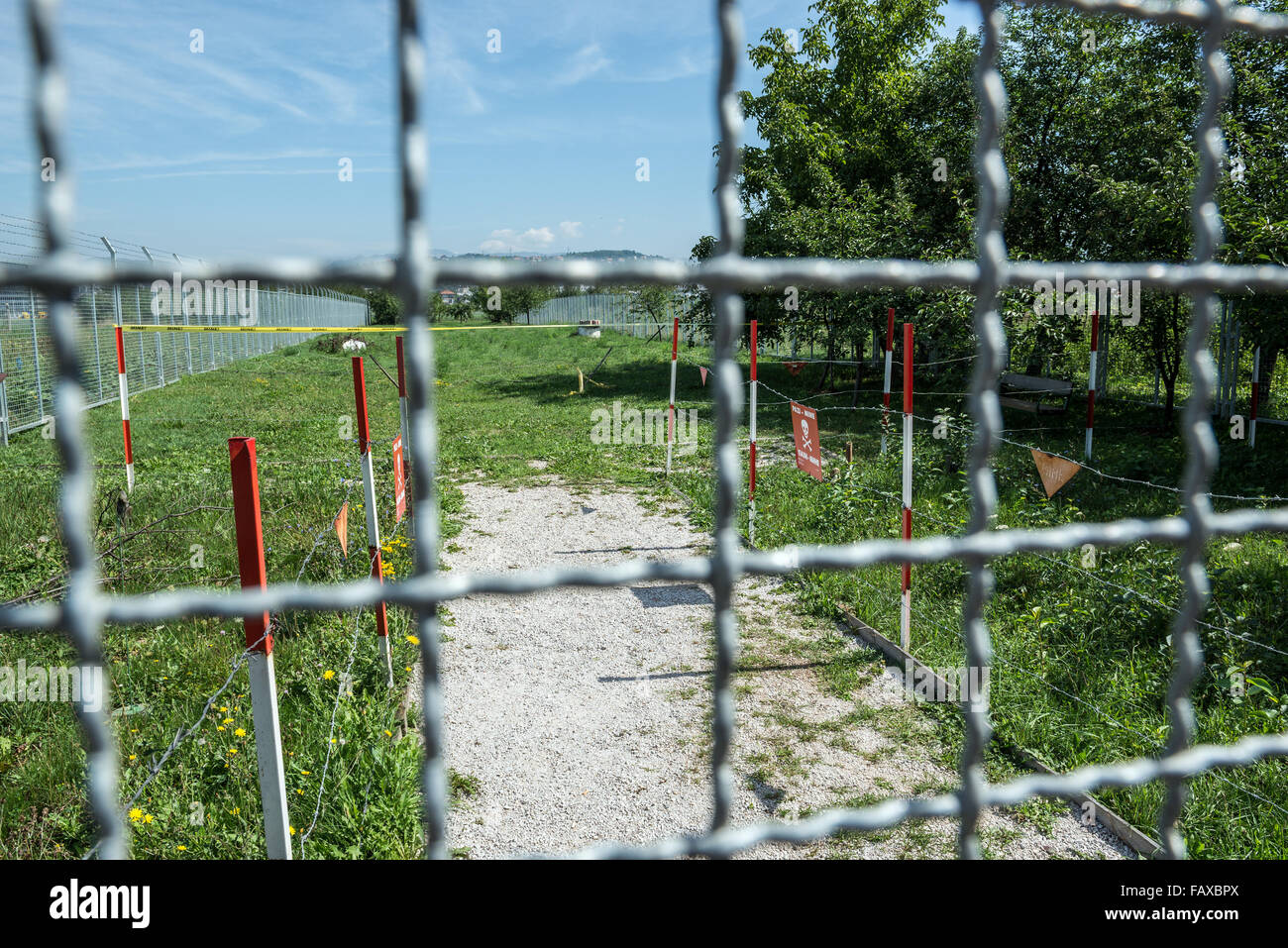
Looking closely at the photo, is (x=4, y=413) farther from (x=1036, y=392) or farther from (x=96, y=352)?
(x=1036, y=392)

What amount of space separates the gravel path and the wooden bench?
25.6 ft

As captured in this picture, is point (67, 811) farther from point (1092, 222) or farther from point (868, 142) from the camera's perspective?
point (868, 142)

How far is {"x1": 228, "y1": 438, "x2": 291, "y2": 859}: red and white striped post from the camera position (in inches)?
80.7

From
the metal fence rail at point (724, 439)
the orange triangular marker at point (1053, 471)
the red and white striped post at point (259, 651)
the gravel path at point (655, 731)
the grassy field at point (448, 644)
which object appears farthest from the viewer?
the orange triangular marker at point (1053, 471)

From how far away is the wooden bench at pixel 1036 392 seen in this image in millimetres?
12352

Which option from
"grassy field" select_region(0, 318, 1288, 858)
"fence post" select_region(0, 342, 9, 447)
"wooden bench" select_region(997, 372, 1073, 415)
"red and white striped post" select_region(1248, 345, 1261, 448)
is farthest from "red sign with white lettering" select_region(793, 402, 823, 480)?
"fence post" select_region(0, 342, 9, 447)

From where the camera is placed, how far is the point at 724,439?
0.84 meters

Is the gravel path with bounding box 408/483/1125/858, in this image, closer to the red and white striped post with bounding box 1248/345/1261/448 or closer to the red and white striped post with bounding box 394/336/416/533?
the red and white striped post with bounding box 394/336/416/533

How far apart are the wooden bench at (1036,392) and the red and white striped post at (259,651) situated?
11.7 meters

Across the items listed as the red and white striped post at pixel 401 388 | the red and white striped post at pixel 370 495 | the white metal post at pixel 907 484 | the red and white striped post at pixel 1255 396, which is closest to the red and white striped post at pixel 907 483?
the white metal post at pixel 907 484

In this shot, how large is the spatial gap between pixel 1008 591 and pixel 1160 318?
27.1 feet

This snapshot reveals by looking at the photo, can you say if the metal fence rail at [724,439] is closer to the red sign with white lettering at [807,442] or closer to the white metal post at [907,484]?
the white metal post at [907,484]

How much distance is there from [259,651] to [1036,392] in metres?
13.1
